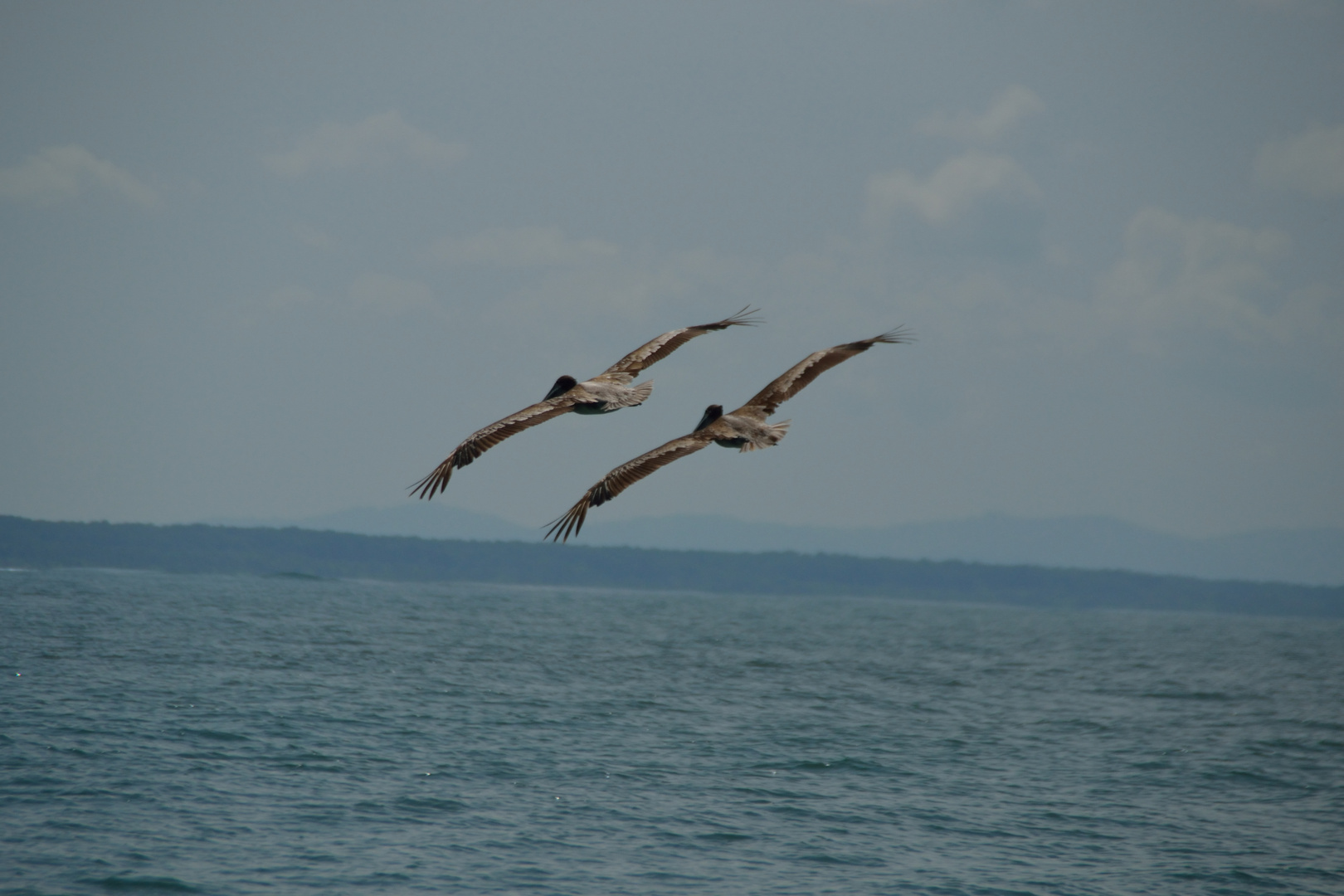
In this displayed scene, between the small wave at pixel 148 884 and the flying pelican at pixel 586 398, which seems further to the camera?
the small wave at pixel 148 884

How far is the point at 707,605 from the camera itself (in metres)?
199

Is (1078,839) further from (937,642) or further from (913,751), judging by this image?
(937,642)

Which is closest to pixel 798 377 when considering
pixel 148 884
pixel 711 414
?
pixel 711 414

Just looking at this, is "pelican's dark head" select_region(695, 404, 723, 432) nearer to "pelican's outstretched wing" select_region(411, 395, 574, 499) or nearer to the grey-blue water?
"pelican's outstretched wing" select_region(411, 395, 574, 499)

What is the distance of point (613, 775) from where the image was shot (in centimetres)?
3450

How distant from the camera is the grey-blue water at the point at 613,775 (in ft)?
82.4

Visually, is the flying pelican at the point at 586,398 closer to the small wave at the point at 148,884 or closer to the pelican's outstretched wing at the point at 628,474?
the pelican's outstretched wing at the point at 628,474

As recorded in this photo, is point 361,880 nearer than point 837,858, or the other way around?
point 361,880

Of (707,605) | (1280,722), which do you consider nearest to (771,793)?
(1280,722)

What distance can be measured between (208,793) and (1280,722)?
51.6 m

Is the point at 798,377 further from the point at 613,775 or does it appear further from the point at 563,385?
the point at 613,775

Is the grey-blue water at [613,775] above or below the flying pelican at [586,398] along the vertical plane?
below

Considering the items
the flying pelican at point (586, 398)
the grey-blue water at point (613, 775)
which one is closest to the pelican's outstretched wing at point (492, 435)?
the flying pelican at point (586, 398)

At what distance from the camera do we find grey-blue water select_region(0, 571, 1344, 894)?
25109 mm
